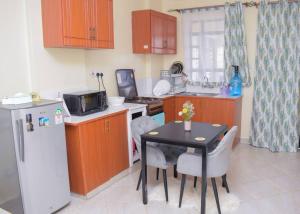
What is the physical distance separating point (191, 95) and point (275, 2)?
1.89 meters

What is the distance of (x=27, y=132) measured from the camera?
2.33 meters

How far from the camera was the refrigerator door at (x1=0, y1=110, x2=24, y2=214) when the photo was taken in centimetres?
235

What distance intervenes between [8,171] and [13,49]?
118cm

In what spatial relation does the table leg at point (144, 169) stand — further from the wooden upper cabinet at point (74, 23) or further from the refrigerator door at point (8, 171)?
the wooden upper cabinet at point (74, 23)

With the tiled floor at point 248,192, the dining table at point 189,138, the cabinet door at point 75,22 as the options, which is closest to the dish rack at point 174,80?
the tiled floor at point 248,192

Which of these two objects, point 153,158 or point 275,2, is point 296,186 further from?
point 275,2

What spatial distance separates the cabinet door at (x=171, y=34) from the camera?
4.87 metres

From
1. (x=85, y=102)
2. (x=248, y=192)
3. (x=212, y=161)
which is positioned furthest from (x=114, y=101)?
(x=248, y=192)

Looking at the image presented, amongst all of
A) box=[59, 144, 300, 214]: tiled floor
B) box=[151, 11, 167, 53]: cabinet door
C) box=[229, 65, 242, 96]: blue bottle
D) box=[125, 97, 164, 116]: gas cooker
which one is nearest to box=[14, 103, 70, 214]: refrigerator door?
box=[59, 144, 300, 214]: tiled floor

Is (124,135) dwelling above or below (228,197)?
above

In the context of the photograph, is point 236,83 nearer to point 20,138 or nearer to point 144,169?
point 144,169

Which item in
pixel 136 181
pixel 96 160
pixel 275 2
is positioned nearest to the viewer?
pixel 96 160

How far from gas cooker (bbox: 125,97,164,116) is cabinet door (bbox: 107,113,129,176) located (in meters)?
0.58

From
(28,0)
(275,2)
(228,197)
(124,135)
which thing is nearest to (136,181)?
(124,135)
